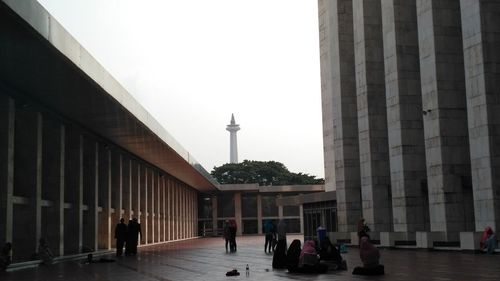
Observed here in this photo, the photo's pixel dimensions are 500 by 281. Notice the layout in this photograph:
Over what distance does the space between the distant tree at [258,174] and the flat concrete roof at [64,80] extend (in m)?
73.5

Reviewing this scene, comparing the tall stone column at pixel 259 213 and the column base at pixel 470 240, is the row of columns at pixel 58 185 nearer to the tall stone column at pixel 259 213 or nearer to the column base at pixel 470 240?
the column base at pixel 470 240

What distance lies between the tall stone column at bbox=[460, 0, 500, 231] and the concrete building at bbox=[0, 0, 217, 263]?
13.9 m

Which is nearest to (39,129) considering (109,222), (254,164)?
(109,222)

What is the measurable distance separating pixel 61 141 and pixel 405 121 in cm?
1629

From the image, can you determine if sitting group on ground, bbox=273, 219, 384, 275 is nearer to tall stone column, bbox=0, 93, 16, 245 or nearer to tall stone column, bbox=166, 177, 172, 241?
tall stone column, bbox=0, 93, 16, 245

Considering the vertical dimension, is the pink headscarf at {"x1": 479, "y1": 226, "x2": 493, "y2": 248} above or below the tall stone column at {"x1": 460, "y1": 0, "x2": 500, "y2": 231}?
below

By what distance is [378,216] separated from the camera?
3319cm

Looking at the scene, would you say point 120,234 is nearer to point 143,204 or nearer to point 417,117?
point 417,117

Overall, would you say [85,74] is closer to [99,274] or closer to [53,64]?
[53,64]

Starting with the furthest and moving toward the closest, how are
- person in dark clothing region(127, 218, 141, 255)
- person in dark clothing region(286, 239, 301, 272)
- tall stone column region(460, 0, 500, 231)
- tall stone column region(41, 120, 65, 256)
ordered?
1. person in dark clothing region(127, 218, 141, 255)
2. tall stone column region(41, 120, 65, 256)
3. tall stone column region(460, 0, 500, 231)
4. person in dark clothing region(286, 239, 301, 272)

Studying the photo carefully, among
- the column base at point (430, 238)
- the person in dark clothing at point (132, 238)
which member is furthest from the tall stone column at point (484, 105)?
the person in dark clothing at point (132, 238)

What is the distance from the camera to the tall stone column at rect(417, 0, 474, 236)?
27047 mm

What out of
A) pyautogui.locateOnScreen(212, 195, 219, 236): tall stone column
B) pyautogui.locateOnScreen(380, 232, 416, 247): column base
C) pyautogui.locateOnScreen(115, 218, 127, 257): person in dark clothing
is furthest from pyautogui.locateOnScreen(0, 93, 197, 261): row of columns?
pyautogui.locateOnScreen(212, 195, 219, 236): tall stone column

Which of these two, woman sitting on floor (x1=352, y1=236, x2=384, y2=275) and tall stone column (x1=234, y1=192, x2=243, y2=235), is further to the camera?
tall stone column (x1=234, y1=192, x2=243, y2=235)
